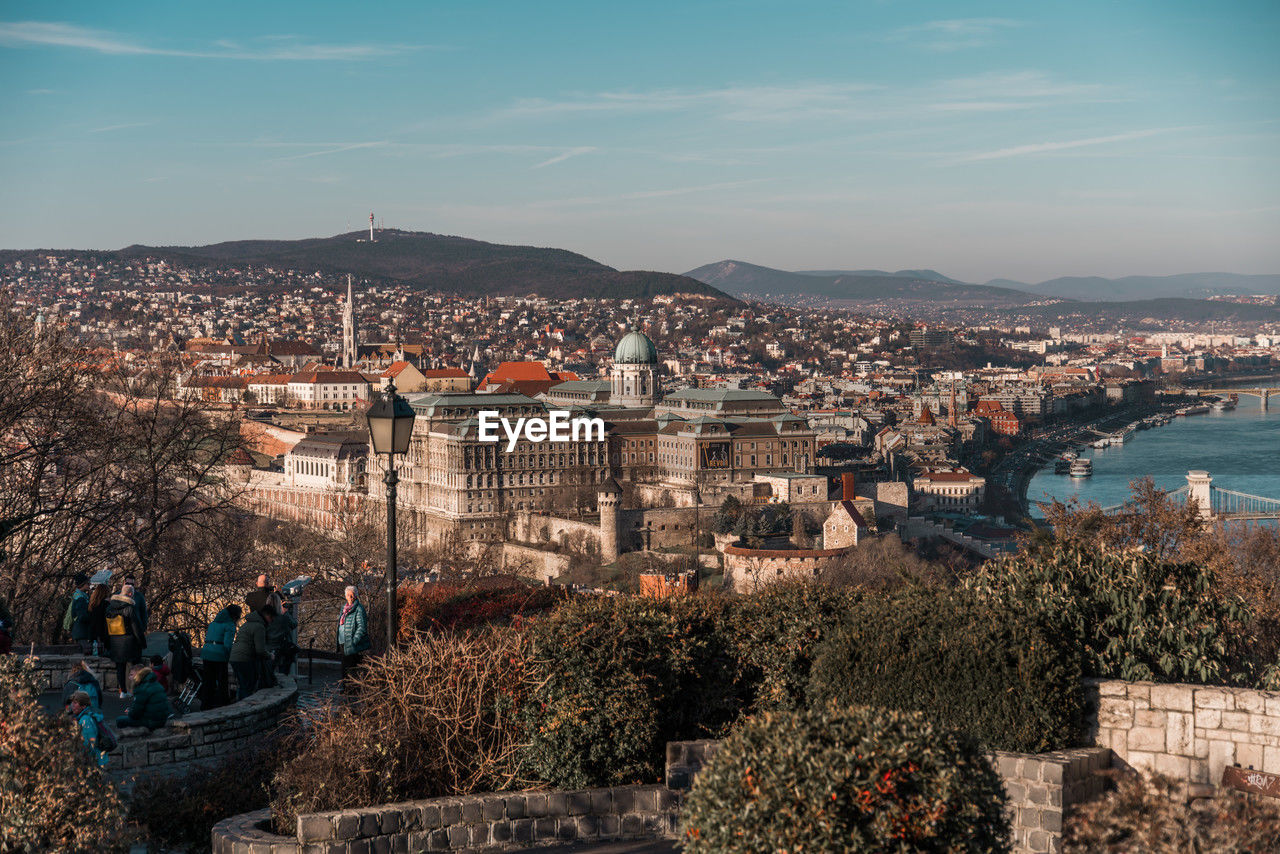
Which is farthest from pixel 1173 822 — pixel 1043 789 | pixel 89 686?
pixel 89 686

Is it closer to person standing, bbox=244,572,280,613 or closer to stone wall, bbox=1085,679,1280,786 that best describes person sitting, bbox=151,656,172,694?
person standing, bbox=244,572,280,613

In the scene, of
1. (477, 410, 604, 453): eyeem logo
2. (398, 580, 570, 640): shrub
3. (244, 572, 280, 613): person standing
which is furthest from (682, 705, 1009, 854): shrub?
(477, 410, 604, 453): eyeem logo

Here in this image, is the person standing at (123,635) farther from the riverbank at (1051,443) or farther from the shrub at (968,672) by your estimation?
the riverbank at (1051,443)

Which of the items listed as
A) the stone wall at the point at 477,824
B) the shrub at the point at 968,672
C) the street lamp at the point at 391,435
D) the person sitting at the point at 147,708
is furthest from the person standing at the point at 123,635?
the shrub at the point at 968,672

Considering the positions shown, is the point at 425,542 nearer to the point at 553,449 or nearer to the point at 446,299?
the point at 553,449

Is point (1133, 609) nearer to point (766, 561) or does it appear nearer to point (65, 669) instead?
point (65, 669)

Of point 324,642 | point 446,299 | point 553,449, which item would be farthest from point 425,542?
point 446,299
